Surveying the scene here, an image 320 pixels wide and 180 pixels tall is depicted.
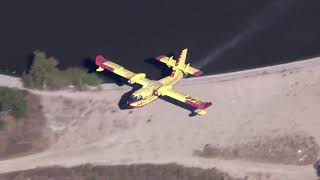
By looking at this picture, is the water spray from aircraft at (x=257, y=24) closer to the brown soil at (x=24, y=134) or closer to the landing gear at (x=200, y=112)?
the landing gear at (x=200, y=112)

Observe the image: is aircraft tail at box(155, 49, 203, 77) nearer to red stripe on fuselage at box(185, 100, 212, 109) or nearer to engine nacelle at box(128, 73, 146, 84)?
engine nacelle at box(128, 73, 146, 84)

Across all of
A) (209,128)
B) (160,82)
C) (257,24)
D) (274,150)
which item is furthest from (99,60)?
(274,150)

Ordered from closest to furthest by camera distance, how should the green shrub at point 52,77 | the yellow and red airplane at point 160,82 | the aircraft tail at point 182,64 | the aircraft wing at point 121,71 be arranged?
1. the yellow and red airplane at point 160,82
2. the aircraft wing at point 121,71
3. the green shrub at point 52,77
4. the aircraft tail at point 182,64

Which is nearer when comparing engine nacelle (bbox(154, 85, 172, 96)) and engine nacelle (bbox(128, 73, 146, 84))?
engine nacelle (bbox(154, 85, 172, 96))

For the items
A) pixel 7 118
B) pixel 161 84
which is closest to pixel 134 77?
pixel 161 84

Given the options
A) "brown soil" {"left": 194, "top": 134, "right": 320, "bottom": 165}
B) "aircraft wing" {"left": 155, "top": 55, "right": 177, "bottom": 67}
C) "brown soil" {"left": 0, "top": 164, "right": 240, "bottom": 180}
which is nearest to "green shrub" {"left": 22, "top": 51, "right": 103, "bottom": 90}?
"aircraft wing" {"left": 155, "top": 55, "right": 177, "bottom": 67}

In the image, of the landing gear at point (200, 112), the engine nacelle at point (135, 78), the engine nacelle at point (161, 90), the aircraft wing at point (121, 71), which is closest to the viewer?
the landing gear at point (200, 112)

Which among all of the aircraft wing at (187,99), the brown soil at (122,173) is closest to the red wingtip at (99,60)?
the aircraft wing at (187,99)

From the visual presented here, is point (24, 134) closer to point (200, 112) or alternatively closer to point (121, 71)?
point (121, 71)
